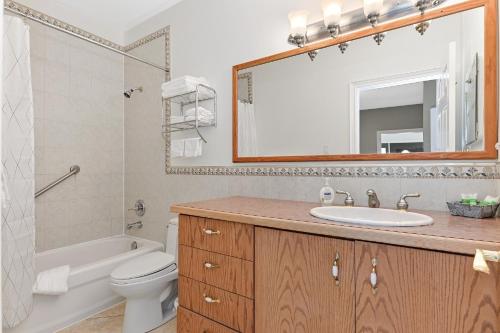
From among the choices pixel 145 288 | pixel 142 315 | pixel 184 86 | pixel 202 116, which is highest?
pixel 184 86

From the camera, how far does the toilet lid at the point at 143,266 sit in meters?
1.67

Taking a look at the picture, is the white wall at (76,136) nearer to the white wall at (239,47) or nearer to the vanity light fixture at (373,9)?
the white wall at (239,47)

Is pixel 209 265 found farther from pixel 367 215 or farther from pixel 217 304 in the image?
pixel 367 215

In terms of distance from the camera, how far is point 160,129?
8.20 feet

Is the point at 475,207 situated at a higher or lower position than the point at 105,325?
higher

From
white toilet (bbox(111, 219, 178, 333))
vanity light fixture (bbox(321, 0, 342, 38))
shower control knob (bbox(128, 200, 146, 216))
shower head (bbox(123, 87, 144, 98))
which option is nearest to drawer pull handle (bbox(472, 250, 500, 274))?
vanity light fixture (bbox(321, 0, 342, 38))

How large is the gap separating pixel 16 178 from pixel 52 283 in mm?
704

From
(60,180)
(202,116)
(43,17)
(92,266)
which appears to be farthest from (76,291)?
(43,17)

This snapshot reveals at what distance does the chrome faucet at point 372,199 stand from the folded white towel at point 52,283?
1.95m

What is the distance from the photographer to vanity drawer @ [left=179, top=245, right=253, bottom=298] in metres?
1.19

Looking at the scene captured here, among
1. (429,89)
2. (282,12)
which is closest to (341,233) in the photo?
(429,89)

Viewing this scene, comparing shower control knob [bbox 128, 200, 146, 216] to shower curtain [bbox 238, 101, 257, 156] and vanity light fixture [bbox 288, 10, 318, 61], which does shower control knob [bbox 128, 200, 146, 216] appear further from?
vanity light fixture [bbox 288, 10, 318, 61]

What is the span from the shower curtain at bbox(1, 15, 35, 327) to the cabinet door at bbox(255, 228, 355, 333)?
145 cm

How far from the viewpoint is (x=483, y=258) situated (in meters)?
0.69
